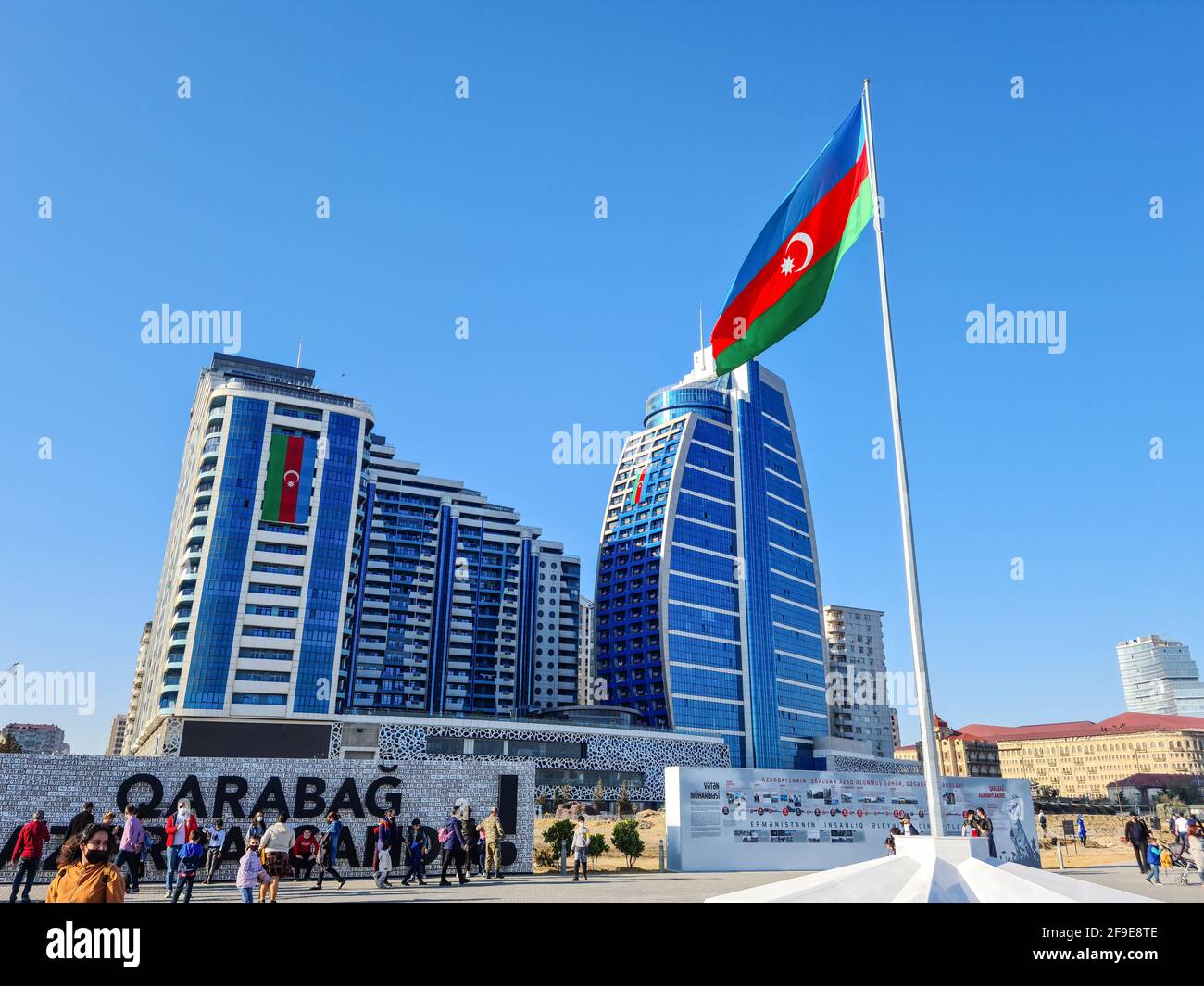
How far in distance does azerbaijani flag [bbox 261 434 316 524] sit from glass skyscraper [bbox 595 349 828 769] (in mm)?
50292

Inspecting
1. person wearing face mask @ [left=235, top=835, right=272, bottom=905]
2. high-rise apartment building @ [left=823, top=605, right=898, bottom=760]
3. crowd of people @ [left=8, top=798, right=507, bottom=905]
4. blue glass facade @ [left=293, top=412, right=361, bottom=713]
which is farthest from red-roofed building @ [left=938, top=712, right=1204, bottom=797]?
person wearing face mask @ [left=235, top=835, right=272, bottom=905]

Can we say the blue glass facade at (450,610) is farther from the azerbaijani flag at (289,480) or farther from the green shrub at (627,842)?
the green shrub at (627,842)

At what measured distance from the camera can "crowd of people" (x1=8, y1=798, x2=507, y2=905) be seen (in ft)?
26.8

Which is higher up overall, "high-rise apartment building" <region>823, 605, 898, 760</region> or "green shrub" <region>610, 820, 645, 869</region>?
"high-rise apartment building" <region>823, 605, 898, 760</region>

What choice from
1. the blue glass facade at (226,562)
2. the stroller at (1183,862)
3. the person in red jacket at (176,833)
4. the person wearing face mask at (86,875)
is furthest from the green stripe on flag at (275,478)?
the person wearing face mask at (86,875)

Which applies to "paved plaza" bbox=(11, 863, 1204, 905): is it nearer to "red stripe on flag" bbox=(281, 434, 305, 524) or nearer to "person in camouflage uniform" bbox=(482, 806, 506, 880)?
"person in camouflage uniform" bbox=(482, 806, 506, 880)

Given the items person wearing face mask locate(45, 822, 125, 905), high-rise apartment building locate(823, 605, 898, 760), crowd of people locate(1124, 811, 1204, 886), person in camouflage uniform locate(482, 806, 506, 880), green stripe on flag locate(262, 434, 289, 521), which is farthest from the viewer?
high-rise apartment building locate(823, 605, 898, 760)

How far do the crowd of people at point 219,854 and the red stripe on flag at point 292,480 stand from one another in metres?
59.8

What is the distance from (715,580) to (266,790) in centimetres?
9818

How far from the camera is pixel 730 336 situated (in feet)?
58.8

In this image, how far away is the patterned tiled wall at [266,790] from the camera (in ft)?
70.9
